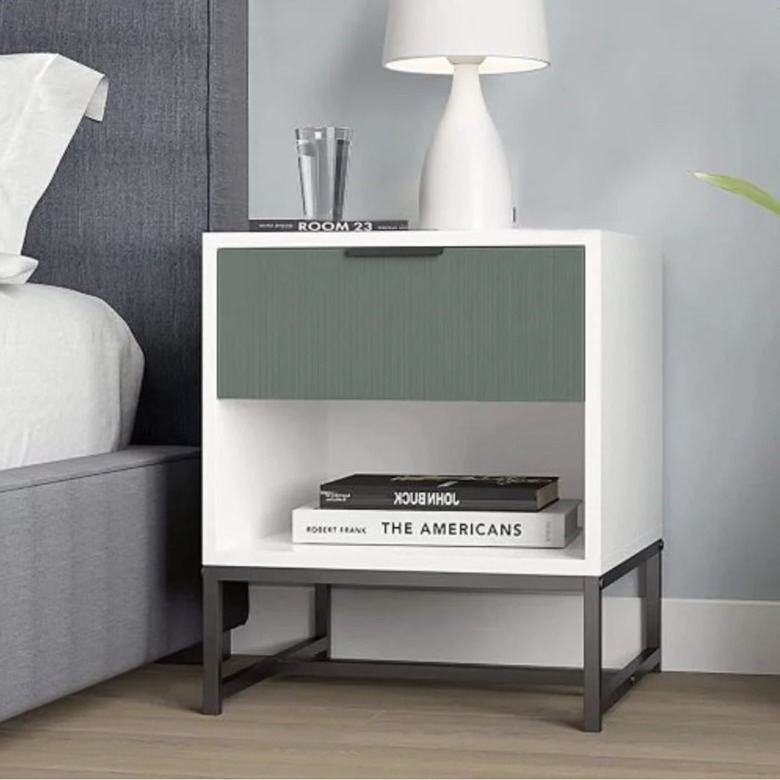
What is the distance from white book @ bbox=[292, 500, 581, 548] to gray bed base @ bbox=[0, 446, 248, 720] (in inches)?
8.8

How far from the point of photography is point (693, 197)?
272 centimetres

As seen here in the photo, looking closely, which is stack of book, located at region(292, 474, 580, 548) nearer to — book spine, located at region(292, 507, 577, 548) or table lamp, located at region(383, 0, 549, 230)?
book spine, located at region(292, 507, 577, 548)

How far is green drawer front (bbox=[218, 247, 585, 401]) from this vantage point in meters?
2.31

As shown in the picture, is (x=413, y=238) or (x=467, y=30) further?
(x=467, y=30)

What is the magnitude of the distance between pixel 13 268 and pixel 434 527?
668mm

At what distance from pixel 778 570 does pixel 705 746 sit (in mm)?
560

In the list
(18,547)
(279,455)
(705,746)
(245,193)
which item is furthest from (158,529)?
(705,746)

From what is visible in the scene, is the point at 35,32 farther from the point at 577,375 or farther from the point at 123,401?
the point at 577,375

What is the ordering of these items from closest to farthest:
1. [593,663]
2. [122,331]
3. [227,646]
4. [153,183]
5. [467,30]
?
[593,663]
[467,30]
[122,331]
[153,183]
[227,646]

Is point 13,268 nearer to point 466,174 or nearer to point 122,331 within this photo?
point 122,331

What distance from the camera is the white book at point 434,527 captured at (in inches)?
94.0

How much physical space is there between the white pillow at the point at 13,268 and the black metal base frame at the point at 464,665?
18.6 inches

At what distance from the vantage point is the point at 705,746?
2217 mm

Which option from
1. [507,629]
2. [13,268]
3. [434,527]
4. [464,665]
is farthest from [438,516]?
[13,268]
